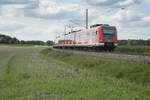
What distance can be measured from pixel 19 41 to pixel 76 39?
112 meters

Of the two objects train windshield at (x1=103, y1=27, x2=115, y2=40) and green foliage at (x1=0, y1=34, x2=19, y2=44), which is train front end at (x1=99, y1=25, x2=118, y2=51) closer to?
train windshield at (x1=103, y1=27, x2=115, y2=40)

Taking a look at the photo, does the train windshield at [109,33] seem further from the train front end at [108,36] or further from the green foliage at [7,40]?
the green foliage at [7,40]

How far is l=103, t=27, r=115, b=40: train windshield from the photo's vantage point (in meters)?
25.9

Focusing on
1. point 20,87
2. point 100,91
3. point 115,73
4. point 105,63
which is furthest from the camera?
point 105,63

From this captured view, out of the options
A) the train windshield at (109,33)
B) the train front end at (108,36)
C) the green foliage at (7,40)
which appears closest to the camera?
the train front end at (108,36)

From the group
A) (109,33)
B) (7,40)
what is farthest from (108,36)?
(7,40)

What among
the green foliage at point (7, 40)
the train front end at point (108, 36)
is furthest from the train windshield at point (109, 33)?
the green foliage at point (7, 40)

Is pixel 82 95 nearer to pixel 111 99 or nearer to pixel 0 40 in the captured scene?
pixel 111 99

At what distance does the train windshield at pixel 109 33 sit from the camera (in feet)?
84.9

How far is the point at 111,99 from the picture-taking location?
8.23 m

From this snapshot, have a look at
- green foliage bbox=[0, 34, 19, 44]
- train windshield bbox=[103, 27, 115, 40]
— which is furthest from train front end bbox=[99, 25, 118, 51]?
green foliage bbox=[0, 34, 19, 44]

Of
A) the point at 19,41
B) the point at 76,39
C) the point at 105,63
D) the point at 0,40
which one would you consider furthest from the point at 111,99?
the point at 19,41

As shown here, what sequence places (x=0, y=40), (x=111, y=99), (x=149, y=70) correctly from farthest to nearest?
1. (x=0, y=40)
2. (x=149, y=70)
3. (x=111, y=99)

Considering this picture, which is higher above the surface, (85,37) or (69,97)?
(85,37)
